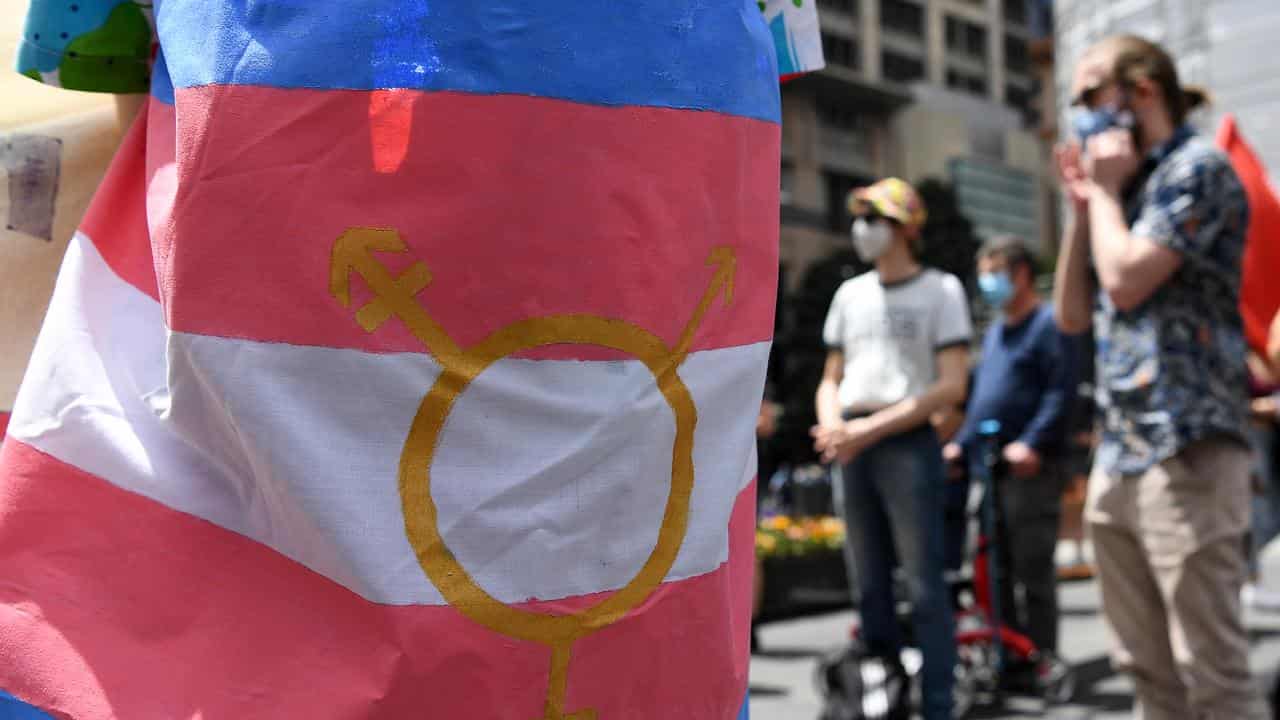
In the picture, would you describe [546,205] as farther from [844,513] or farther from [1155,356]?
[844,513]

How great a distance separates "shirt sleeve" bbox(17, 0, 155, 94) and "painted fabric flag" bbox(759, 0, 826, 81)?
2.25 feet

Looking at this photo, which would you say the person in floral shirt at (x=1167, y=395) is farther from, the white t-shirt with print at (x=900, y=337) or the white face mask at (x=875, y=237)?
the white face mask at (x=875, y=237)

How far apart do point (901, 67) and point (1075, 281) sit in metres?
48.6

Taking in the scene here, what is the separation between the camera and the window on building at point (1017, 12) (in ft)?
189

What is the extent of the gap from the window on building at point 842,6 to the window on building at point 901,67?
218 centimetres

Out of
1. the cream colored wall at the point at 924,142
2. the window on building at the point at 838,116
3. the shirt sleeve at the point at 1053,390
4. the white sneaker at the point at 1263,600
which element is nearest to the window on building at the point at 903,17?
the cream colored wall at the point at 924,142

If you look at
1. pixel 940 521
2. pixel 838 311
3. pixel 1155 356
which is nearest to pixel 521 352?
pixel 1155 356

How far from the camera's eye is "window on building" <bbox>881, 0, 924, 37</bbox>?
4931 centimetres

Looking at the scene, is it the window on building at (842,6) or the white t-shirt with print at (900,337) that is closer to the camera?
the white t-shirt with print at (900,337)

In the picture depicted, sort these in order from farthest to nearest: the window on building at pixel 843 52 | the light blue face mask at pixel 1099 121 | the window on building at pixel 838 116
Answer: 1. the window on building at pixel 843 52
2. the window on building at pixel 838 116
3. the light blue face mask at pixel 1099 121

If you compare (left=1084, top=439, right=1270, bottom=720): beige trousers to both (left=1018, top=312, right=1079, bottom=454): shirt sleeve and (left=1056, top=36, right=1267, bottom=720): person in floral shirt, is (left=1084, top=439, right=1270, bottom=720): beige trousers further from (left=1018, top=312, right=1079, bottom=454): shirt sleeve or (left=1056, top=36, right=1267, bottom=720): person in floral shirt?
(left=1018, top=312, right=1079, bottom=454): shirt sleeve

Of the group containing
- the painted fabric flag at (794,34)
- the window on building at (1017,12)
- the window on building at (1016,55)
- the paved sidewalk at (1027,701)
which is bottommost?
the paved sidewalk at (1027,701)

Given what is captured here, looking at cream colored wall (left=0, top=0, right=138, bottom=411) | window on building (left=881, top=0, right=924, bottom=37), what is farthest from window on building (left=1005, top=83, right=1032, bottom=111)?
cream colored wall (left=0, top=0, right=138, bottom=411)

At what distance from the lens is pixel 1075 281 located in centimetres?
313
